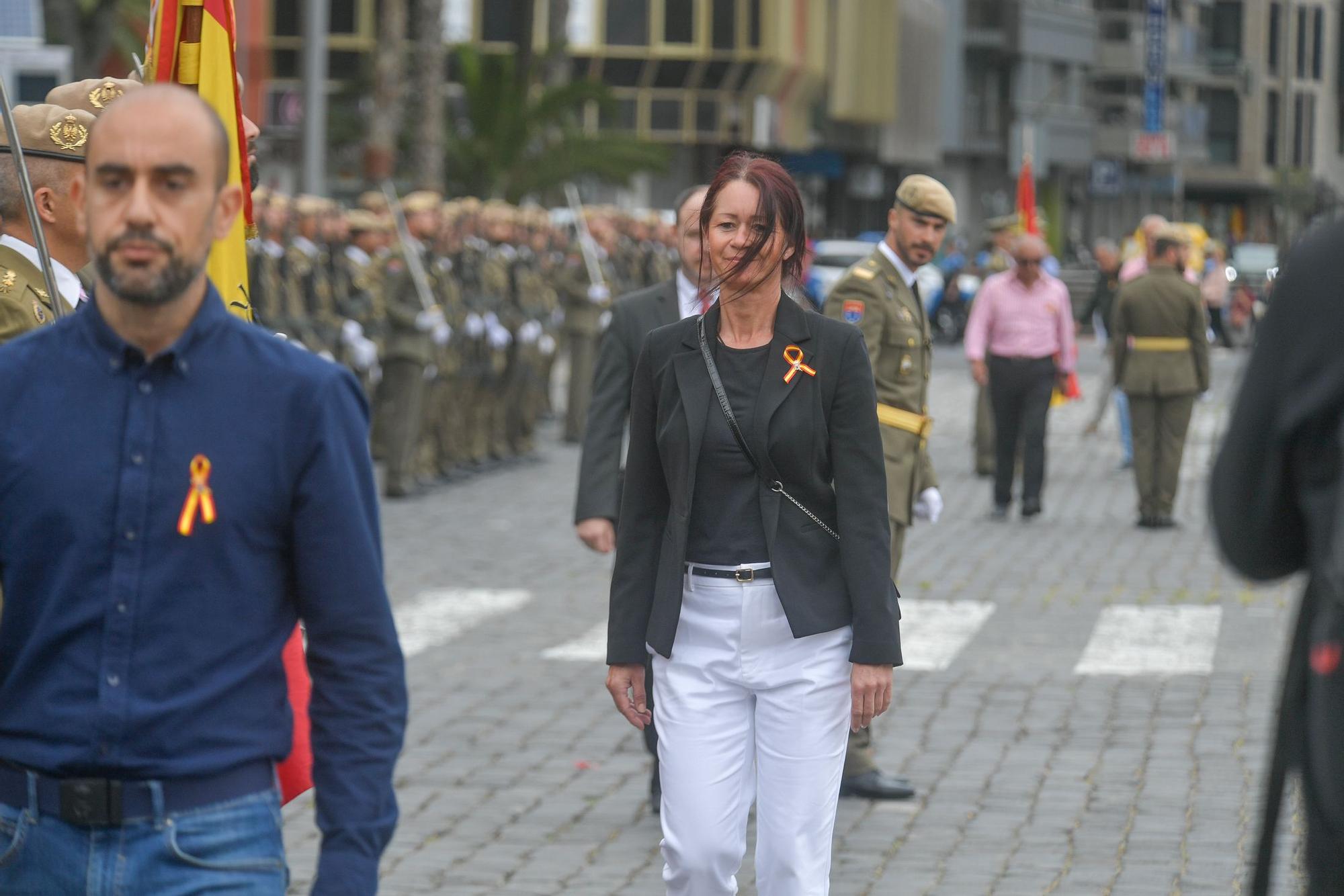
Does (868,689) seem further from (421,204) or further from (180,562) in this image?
(421,204)

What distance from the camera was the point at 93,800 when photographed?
3.09 m

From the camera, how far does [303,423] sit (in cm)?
313

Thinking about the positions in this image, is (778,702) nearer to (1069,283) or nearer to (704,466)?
(704,466)

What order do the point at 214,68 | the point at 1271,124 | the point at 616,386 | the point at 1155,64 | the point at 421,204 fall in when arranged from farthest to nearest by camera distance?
the point at 1271,124 < the point at 1155,64 < the point at 421,204 < the point at 616,386 < the point at 214,68

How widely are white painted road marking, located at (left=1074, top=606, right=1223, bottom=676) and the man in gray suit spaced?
12.7ft

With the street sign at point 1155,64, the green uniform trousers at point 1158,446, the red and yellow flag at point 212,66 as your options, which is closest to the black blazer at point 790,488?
the red and yellow flag at point 212,66

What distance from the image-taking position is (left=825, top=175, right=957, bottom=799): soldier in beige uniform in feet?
25.6

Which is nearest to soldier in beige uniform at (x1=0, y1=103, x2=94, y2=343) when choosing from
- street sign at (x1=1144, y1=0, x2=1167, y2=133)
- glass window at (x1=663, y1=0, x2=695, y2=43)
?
glass window at (x1=663, y1=0, x2=695, y2=43)

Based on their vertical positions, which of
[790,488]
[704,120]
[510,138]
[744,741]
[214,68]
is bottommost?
[744,741]

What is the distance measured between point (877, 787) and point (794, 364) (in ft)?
10.6

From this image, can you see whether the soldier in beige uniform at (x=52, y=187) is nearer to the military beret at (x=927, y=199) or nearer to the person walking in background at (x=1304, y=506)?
the person walking in background at (x=1304, y=506)

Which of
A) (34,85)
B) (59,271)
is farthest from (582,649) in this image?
(59,271)

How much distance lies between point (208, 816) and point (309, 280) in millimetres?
14933

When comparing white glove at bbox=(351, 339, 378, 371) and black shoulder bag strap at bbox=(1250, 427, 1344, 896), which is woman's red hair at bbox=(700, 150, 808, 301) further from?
white glove at bbox=(351, 339, 378, 371)
